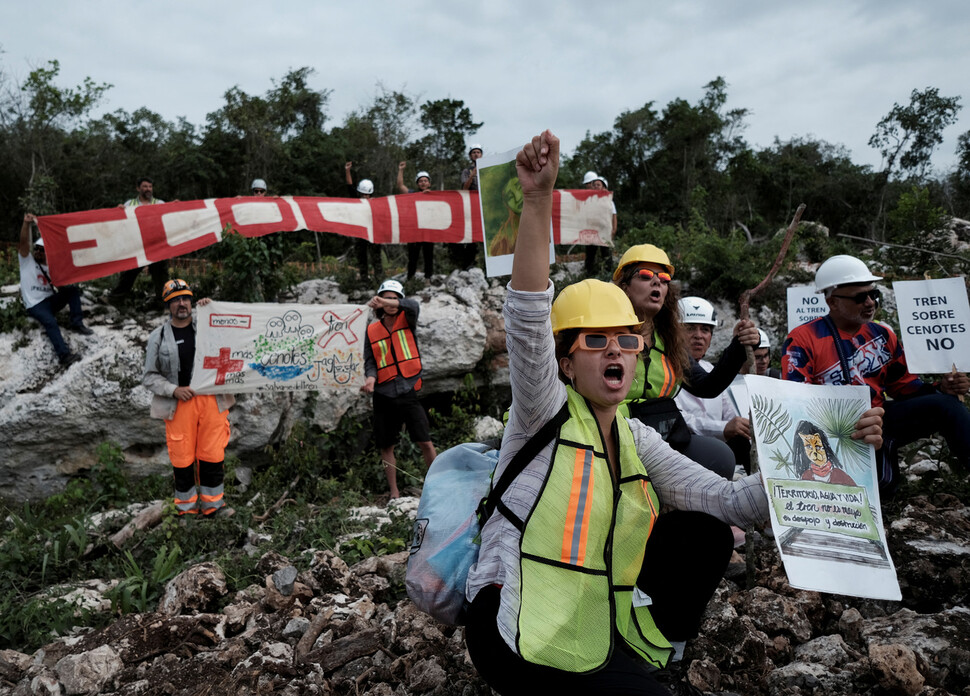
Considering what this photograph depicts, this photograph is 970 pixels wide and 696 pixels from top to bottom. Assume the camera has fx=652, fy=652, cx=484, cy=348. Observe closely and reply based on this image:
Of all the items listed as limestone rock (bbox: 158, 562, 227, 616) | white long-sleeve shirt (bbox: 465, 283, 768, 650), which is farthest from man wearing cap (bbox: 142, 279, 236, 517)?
white long-sleeve shirt (bbox: 465, 283, 768, 650)

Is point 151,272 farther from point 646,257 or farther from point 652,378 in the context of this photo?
point 652,378

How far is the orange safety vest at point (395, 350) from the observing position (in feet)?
20.6

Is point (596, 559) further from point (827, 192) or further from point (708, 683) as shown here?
point (827, 192)

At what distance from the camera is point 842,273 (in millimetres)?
3602

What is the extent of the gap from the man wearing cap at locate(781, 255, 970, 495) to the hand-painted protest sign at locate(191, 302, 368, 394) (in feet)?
13.7

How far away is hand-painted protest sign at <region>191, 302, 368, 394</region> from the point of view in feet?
19.7

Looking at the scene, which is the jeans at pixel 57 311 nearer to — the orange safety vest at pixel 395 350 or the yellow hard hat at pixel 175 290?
the yellow hard hat at pixel 175 290

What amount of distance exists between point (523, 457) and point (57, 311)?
23.1 feet

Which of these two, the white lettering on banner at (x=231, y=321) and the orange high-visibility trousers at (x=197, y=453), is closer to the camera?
the orange high-visibility trousers at (x=197, y=453)

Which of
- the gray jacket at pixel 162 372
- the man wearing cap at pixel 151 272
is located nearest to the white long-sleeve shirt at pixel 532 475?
the gray jacket at pixel 162 372

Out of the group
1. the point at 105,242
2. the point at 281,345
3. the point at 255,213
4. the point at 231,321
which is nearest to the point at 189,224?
the point at 255,213

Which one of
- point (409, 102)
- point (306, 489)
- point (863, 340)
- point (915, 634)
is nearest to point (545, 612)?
point (915, 634)

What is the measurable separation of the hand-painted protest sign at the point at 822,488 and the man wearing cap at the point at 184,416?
4.70 metres

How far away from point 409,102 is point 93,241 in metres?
22.2
